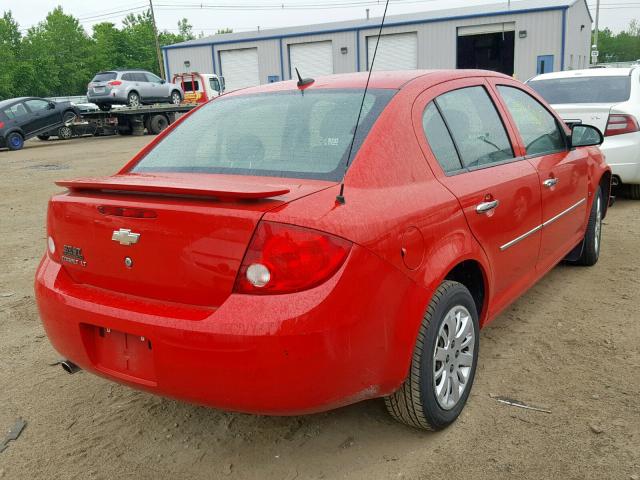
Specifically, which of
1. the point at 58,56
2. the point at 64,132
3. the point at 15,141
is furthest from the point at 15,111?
the point at 58,56

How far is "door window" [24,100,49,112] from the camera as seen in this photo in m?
20.8

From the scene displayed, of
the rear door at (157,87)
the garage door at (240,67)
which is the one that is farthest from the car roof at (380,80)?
the garage door at (240,67)

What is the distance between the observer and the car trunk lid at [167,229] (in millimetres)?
2139

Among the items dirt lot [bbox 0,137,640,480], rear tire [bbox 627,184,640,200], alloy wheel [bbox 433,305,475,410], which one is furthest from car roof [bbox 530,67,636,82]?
alloy wheel [bbox 433,305,475,410]

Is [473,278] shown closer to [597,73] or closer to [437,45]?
[597,73]

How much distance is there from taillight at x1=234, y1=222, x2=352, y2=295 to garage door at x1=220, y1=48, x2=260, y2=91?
1526 inches

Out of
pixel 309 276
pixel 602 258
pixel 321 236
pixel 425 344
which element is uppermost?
pixel 321 236

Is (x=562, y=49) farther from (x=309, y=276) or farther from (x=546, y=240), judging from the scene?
(x=309, y=276)

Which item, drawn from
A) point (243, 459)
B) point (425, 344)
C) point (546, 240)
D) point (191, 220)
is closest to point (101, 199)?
point (191, 220)

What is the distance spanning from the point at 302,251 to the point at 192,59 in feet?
139

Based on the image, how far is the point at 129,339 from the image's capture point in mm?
2324

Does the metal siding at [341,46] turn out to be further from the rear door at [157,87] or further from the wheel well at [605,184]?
the wheel well at [605,184]

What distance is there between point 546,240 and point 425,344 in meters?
1.64

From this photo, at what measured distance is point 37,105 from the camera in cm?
2111
